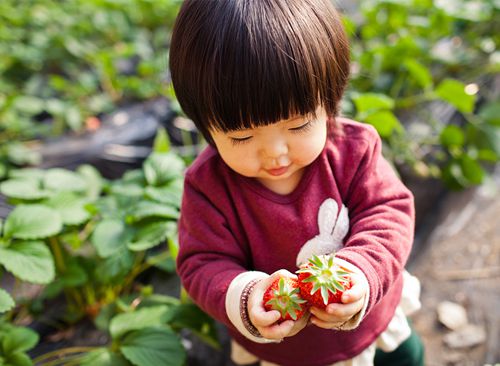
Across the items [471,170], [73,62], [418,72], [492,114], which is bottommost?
[471,170]

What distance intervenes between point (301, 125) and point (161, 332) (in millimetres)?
620

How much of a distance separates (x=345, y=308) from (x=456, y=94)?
3.71 ft

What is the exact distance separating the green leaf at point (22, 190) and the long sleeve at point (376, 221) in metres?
0.81

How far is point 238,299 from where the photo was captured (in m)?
0.77

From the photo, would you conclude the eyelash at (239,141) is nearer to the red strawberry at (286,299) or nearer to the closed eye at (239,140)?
the closed eye at (239,140)

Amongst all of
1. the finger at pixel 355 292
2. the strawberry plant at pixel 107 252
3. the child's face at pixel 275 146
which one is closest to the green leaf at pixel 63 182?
the strawberry plant at pixel 107 252

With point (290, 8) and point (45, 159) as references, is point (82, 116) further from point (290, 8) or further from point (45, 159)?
point (290, 8)

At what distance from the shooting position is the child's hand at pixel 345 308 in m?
0.68

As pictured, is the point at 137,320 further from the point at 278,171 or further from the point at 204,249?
the point at 278,171

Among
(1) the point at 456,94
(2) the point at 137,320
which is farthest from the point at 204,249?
(1) the point at 456,94

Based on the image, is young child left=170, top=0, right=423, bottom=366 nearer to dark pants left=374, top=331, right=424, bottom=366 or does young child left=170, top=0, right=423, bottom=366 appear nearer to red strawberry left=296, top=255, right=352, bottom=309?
red strawberry left=296, top=255, right=352, bottom=309

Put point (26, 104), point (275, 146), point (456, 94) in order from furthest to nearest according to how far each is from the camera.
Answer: point (26, 104)
point (456, 94)
point (275, 146)

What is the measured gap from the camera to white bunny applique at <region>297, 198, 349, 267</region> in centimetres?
89

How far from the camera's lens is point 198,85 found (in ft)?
2.44
